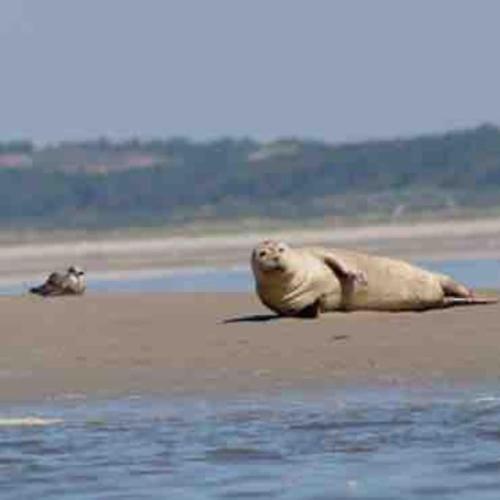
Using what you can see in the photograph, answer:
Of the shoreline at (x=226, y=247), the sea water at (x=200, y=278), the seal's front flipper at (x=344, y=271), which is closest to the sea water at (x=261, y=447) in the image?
the seal's front flipper at (x=344, y=271)

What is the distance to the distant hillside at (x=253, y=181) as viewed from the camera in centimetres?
5784

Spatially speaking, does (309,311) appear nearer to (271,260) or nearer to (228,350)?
(271,260)

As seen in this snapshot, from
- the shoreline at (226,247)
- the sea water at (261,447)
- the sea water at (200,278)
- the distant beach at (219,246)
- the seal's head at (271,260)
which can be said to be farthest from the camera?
the distant beach at (219,246)

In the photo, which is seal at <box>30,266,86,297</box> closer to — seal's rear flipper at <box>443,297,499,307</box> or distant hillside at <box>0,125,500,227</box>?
seal's rear flipper at <box>443,297,499,307</box>

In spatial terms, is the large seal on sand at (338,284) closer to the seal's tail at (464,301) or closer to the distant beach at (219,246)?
the seal's tail at (464,301)

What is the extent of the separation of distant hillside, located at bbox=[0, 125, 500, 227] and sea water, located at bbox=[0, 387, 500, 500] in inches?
1605

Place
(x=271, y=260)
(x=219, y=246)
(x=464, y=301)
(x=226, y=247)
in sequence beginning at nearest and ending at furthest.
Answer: (x=271, y=260), (x=464, y=301), (x=226, y=247), (x=219, y=246)

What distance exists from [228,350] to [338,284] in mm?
1465

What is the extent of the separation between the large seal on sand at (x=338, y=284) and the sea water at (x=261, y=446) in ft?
8.13

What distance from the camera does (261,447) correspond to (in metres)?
10.5

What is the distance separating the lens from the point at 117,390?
41.0 ft

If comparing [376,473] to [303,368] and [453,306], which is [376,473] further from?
[453,306]

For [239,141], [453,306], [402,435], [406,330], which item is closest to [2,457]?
[402,435]

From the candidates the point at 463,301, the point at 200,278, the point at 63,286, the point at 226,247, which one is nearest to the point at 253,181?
the point at 226,247
